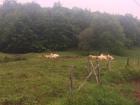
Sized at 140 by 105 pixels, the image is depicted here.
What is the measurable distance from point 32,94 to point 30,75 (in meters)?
7.10

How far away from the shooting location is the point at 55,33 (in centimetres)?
7219

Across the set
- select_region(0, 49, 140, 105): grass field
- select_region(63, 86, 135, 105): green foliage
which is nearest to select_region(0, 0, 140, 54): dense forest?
select_region(0, 49, 140, 105): grass field

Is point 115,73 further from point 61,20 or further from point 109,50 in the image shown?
point 61,20

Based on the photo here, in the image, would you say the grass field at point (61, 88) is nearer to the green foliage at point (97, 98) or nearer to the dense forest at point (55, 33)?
the green foliage at point (97, 98)

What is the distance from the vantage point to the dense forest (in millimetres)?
68812

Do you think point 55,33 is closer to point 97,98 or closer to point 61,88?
point 61,88

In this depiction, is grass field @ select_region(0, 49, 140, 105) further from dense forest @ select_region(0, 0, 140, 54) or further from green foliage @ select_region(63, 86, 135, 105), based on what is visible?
dense forest @ select_region(0, 0, 140, 54)

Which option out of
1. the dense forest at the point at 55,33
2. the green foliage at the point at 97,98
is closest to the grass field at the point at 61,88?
the green foliage at the point at 97,98

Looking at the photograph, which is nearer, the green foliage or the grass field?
the green foliage

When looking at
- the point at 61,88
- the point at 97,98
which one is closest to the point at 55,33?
the point at 61,88

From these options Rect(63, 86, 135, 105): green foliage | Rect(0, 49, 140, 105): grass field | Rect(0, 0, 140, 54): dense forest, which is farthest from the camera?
Rect(0, 0, 140, 54): dense forest

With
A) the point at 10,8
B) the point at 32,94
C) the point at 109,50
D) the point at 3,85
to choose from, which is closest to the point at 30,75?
the point at 3,85

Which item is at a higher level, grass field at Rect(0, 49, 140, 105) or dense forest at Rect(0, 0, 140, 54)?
A: dense forest at Rect(0, 0, 140, 54)

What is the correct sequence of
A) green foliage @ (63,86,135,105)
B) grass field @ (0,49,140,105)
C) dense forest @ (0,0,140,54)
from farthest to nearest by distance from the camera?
dense forest @ (0,0,140,54) → grass field @ (0,49,140,105) → green foliage @ (63,86,135,105)
